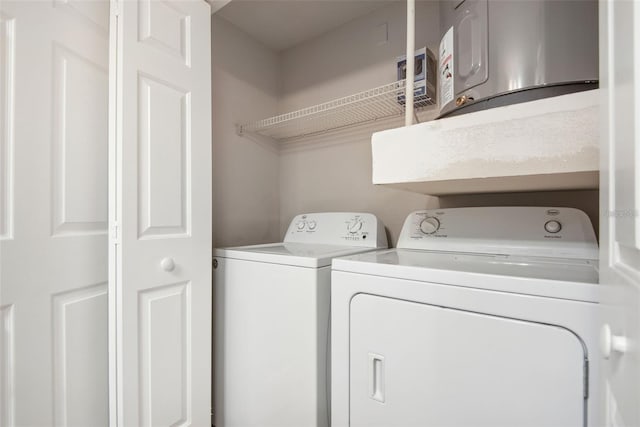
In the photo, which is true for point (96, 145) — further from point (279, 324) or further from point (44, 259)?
point (279, 324)

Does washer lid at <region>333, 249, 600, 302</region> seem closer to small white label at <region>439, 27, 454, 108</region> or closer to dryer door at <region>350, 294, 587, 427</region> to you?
dryer door at <region>350, 294, 587, 427</region>

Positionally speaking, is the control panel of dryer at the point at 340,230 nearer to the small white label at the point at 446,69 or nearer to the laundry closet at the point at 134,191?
the laundry closet at the point at 134,191

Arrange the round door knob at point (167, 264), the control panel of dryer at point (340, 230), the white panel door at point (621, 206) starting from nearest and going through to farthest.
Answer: the white panel door at point (621, 206), the round door knob at point (167, 264), the control panel of dryer at point (340, 230)

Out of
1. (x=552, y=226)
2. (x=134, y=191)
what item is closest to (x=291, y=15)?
(x=134, y=191)

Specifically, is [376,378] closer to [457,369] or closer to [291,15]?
[457,369]

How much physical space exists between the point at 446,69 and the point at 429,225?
0.68m

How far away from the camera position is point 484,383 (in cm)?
78

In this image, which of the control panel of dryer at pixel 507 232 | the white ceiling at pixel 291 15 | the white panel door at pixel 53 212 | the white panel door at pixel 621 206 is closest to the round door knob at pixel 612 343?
the white panel door at pixel 621 206

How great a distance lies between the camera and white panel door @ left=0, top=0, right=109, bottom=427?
910 mm

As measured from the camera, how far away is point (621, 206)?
408 millimetres

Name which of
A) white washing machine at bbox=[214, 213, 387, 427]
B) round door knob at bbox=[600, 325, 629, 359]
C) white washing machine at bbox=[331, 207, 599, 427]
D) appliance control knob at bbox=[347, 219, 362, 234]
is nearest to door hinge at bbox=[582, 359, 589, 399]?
white washing machine at bbox=[331, 207, 599, 427]

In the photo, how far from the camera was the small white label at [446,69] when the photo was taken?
100cm

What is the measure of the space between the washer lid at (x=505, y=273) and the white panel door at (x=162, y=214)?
0.69 meters

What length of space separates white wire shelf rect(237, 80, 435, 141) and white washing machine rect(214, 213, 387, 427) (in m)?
0.61
